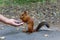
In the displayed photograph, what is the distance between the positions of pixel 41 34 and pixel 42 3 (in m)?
4.44

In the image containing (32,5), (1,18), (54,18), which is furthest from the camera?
(32,5)

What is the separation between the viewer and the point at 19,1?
893cm

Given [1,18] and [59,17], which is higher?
[1,18]

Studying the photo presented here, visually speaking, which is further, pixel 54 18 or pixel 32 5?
pixel 32 5

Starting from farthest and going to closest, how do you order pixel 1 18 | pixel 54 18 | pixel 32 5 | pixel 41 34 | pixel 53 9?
pixel 32 5 → pixel 53 9 → pixel 54 18 → pixel 41 34 → pixel 1 18

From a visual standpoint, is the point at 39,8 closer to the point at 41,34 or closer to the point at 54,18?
the point at 54,18

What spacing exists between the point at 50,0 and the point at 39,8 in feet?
3.55

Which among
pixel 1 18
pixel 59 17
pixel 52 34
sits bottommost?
pixel 59 17

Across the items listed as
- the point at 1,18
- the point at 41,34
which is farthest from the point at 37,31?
the point at 1,18

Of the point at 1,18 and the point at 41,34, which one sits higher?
the point at 1,18

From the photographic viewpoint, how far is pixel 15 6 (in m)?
8.44

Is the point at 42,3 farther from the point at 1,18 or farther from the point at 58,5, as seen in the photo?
the point at 1,18

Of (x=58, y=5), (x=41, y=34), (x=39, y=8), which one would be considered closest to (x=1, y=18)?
(x=41, y=34)

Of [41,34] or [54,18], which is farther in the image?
[54,18]
